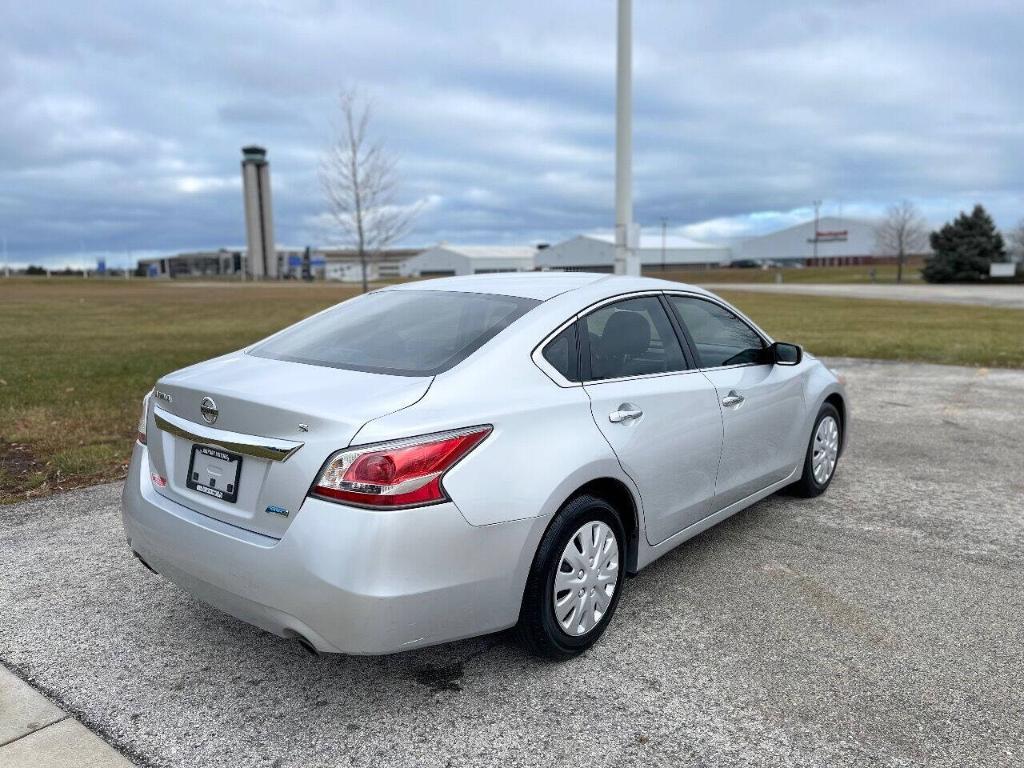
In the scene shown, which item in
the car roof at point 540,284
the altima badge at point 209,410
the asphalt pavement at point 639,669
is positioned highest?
the car roof at point 540,284

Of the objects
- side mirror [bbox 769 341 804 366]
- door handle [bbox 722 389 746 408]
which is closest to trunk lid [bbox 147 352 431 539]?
door handle [bbox 722 389 746 408]

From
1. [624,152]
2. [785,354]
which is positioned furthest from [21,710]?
[624,152]

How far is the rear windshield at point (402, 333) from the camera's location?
3188 mm

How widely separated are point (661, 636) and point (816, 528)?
1791 millimetres

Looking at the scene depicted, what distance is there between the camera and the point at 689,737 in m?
2.71

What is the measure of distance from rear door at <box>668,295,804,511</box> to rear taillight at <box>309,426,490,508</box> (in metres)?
1.89

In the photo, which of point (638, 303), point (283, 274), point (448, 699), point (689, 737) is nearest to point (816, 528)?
point (638, 303)

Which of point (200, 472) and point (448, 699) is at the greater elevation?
point (200, 472)

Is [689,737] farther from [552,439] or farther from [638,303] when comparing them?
[638,303]

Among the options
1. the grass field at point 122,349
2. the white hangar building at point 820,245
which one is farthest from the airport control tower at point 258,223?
the grass field at point 122,349

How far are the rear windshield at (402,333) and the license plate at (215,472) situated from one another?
0.57 m

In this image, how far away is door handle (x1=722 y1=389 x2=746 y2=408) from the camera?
13.3 ft

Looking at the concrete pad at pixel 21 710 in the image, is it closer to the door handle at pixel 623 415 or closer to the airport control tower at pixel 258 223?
the door handle at pixel 623 415

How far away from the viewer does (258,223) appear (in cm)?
12612
